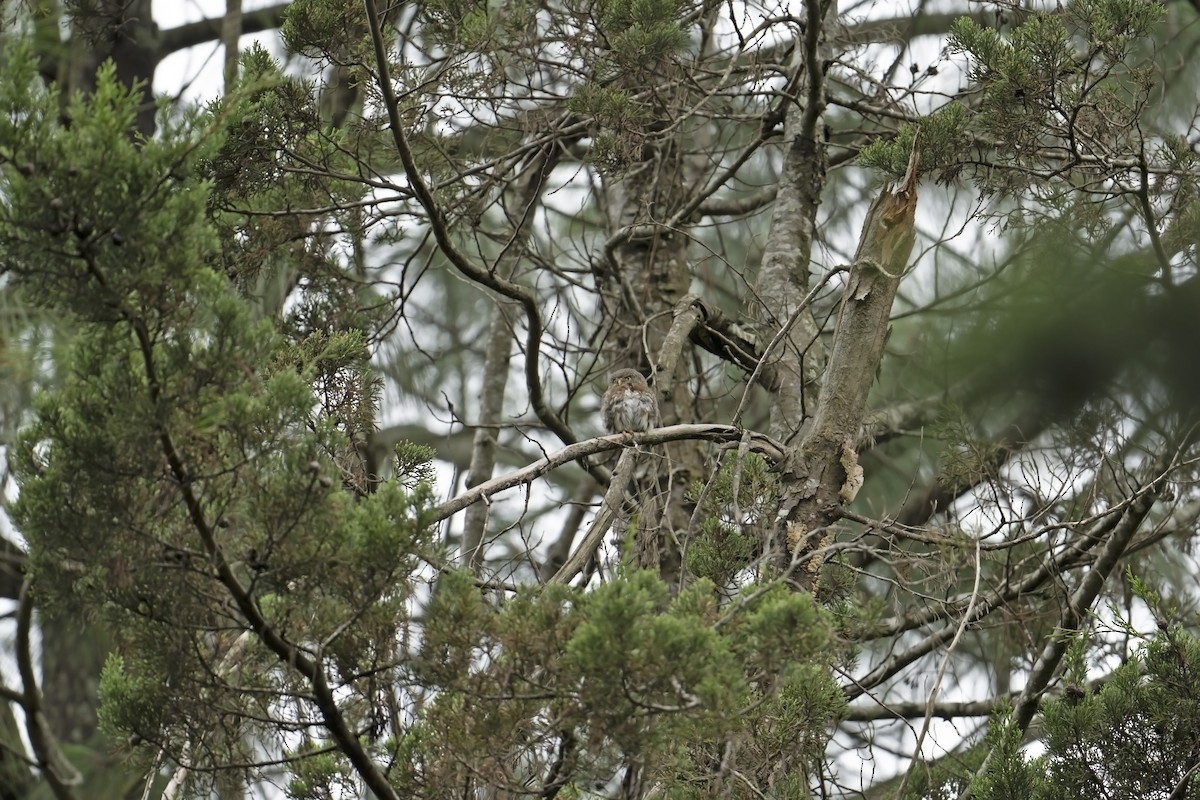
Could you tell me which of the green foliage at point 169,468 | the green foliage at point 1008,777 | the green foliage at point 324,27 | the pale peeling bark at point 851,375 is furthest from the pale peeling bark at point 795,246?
the green foliage at point 169,468

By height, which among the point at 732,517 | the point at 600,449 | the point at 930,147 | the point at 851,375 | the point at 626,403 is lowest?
the point at 732,517

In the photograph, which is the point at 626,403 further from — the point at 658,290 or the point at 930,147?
the point at 930,147

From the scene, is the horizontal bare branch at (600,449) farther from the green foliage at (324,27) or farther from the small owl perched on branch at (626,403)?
the green foliage at (324,27)

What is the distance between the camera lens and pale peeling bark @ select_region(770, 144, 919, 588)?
156 inches

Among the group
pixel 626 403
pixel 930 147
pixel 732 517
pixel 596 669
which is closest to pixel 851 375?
pixel 732 517

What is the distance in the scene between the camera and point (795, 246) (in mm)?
5133

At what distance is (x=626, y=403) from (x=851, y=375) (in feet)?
5.27

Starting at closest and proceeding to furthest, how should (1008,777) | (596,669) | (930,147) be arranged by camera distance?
(596,669) → (1008,777) → (930,147)

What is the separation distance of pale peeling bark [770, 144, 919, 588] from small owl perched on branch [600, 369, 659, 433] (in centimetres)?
115

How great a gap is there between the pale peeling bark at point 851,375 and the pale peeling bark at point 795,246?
74cm

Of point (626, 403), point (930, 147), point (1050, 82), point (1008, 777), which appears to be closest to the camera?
point (1008, 777)

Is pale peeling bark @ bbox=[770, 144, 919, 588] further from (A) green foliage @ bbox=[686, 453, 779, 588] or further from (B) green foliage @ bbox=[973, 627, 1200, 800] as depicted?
(B) green foliage @ bbox=[973, 627, 1200, 800]

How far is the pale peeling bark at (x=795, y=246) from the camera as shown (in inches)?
195

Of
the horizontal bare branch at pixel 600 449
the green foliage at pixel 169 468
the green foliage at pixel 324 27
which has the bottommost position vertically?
the green foliage at pixel 169 468
